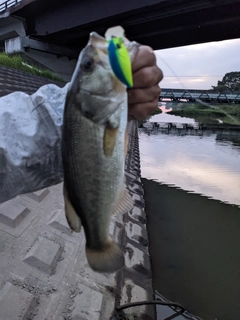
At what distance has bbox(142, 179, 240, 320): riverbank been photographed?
4.88 meters

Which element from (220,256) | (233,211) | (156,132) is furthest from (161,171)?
(156,132)

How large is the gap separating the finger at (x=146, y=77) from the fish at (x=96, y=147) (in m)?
0.12

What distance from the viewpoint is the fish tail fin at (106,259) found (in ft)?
5.06

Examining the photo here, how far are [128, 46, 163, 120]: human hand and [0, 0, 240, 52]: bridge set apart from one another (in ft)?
43.2

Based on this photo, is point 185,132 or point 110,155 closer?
point 110,155

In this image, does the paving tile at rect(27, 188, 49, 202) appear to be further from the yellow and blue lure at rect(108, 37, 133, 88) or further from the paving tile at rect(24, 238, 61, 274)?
the yellow and blue lure at rect(108, 37, 133, 88)

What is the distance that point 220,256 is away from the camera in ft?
20.2

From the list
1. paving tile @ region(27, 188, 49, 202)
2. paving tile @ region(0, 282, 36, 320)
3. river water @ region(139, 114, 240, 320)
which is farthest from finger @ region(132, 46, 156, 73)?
river water @ region(139, 114, 240, 320)

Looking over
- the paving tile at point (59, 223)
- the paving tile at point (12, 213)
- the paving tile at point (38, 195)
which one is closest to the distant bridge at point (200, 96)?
the paving tile at point (38, 195)

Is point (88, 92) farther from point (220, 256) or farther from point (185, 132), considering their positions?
point (185, 132)

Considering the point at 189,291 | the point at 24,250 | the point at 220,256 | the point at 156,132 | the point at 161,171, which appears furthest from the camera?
the point at 156,132

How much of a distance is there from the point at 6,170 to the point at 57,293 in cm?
155

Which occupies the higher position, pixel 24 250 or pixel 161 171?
pixel 24 250

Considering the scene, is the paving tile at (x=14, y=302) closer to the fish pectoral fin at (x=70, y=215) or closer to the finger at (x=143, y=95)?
the fish pectoral fin at (x=70, y=215)
